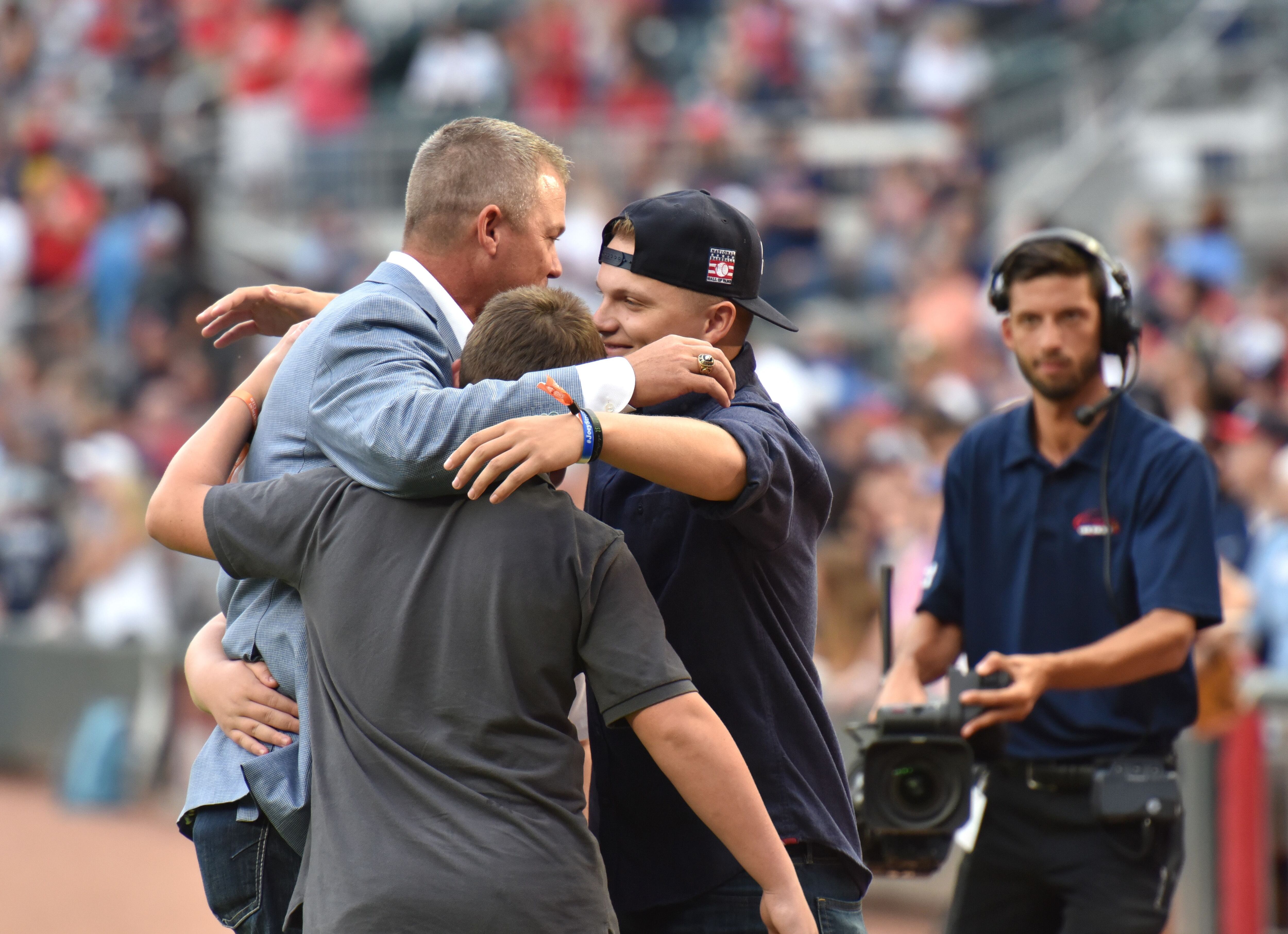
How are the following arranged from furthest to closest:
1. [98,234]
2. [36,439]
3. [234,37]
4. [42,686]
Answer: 1. [234,37]
2. [98,234]
3. [36,439]
4. [42,686]

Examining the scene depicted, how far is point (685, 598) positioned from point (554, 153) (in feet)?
3.07

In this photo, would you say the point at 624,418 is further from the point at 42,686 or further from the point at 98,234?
the point at 98,234

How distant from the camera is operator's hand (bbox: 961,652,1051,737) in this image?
365 centimetres

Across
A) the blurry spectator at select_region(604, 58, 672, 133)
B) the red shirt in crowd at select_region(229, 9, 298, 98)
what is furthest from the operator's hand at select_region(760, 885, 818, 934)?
the red shirt in crowd at select_region(229, 9, 298, 98)

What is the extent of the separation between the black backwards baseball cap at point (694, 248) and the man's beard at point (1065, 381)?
1.22 m

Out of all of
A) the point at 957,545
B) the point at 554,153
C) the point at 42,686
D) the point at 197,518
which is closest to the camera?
the point at 197,518

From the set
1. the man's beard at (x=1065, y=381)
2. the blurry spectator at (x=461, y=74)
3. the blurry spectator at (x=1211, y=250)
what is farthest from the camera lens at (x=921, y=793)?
the blurry spectator at (x=461, y=74)

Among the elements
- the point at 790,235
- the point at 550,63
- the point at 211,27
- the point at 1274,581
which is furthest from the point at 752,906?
the point at 211,27

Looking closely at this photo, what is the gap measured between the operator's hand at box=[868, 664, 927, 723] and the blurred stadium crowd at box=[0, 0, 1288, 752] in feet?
10.1

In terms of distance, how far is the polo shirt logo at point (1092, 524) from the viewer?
407 cm

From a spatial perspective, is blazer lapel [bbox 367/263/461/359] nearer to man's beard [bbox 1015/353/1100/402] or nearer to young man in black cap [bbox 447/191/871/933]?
young man in black cap [bbox 447/191/871/933]

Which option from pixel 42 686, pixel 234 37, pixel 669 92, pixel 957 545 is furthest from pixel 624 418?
pixel 234 37

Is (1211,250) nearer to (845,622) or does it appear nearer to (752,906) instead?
(845,622)

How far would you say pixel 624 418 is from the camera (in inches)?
106
